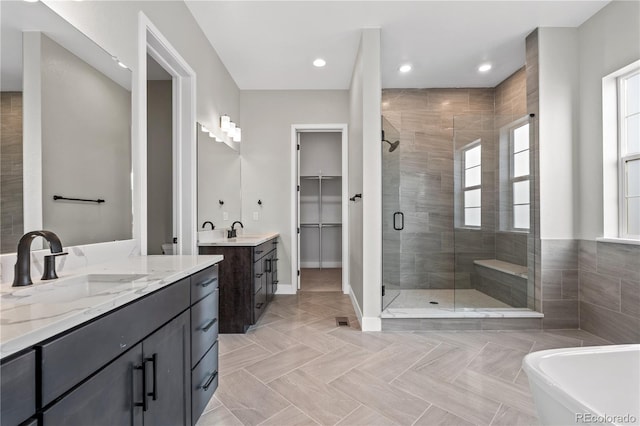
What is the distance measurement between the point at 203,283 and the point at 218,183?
2.07 metres

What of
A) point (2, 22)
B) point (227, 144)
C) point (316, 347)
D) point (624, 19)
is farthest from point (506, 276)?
point (2, 22)

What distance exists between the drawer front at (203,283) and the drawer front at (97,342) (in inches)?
9.4

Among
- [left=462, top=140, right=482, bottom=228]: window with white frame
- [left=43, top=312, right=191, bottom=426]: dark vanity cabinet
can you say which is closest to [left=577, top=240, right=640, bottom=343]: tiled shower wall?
[left=462, top=140, right=482, bottom=228]: window with white frame

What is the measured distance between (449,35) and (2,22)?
336 cm

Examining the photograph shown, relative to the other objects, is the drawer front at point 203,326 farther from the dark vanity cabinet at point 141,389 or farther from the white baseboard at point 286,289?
the white baseboard at point 286,289

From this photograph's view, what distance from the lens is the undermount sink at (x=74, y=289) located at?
3.05ft

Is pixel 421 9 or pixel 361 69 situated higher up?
pixel 421 9

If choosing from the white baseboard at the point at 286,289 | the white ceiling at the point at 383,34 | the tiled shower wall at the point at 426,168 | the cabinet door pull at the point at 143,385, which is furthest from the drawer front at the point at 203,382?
the tiled shower wall at the point at 426,168

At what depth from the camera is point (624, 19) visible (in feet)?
8.13

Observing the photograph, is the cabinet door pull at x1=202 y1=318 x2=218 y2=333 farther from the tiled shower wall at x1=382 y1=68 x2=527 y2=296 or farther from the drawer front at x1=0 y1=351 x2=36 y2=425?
the tiled shower wall at x1=382 y1=68 x2=527 y2=296

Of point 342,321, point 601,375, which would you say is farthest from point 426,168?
point 601,375

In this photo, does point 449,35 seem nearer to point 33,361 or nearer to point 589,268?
point 589,268

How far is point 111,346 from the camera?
0.88 meters

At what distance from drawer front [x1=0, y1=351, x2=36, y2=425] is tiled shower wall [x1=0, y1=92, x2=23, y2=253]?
71 cm
